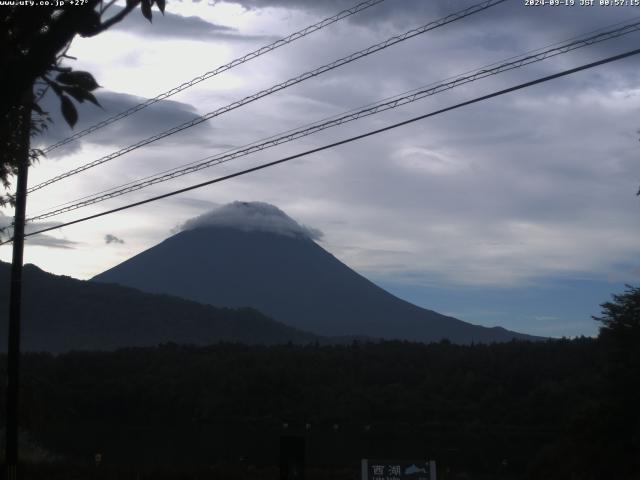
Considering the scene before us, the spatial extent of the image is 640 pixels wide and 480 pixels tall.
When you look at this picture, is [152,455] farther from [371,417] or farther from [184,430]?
[371,417]

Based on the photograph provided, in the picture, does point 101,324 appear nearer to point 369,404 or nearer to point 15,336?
point 369,404

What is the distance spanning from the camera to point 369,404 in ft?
282

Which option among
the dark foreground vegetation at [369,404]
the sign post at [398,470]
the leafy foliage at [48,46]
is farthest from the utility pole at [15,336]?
the leafy foliage at [48,46]

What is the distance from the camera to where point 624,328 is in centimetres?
3566

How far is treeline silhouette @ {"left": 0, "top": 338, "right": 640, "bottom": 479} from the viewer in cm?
3866

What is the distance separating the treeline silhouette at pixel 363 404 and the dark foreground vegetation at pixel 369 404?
13 cm

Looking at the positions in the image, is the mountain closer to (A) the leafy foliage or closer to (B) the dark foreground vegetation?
(B) the dark foreground vegetation

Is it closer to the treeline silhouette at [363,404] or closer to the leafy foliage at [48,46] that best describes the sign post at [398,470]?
the leafy foliage at [48,46]

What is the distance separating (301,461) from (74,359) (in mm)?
Answer: 78700

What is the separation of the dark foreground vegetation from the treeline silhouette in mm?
132

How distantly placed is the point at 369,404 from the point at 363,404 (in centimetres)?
85

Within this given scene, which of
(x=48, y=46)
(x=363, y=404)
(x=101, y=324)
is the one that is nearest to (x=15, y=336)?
(x=48, y=46)

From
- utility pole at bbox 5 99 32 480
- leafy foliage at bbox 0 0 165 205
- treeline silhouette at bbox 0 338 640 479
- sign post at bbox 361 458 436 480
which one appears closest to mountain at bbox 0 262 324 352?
treeline silhouette at bbox 0 338 640 479

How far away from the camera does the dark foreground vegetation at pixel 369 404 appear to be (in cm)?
3578
